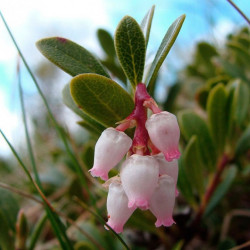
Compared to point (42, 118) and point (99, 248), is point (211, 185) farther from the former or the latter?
point (42, 118)

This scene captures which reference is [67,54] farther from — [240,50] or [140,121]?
[240,50]

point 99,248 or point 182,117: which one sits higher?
point 182,117

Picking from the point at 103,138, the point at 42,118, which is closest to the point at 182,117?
the point at 103,138

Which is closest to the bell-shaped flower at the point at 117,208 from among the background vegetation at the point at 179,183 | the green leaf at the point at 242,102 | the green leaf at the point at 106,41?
the background vegetation at the point at 179,183

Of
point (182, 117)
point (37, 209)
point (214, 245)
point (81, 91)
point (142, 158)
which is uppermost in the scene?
point (81, 91)

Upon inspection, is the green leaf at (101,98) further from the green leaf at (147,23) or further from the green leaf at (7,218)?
the green leaf at (7,218)

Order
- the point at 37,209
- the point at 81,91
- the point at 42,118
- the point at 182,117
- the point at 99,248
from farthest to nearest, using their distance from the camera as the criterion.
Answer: the point at 42,118
the point at 37,209
the point at 182,117
the point at 99,248
the point at 81,91

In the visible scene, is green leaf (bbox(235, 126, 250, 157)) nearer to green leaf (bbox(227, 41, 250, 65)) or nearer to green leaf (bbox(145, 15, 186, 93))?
green leaf (bbox(227, 41, 250, 65))
